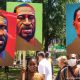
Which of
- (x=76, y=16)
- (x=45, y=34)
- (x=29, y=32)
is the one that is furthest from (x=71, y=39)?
(x=45, y=34)

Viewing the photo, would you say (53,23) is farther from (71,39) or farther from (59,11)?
(71,39)

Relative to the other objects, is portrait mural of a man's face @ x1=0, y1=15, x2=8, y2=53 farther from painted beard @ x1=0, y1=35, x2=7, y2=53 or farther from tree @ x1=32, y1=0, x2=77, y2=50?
tree @ x1=32, y1=0, x2=77, y2=50

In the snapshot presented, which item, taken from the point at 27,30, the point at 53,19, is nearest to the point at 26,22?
the point at 27,30

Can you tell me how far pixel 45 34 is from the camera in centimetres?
3216

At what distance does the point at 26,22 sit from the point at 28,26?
121 millimetres

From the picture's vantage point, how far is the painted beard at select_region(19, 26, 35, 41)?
10.5m

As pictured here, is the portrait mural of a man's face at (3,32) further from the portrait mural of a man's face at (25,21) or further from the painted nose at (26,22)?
the painted nose at (26,22)

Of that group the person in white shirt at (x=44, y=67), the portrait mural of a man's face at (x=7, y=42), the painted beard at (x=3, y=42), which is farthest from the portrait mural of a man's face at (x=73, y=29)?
the painted beard at (x=3, y=42)

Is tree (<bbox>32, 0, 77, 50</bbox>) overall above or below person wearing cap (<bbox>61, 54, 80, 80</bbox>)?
above

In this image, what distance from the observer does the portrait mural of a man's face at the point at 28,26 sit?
34.4ft

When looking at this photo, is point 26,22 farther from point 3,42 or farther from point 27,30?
point 3,42

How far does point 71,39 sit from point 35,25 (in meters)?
1.26

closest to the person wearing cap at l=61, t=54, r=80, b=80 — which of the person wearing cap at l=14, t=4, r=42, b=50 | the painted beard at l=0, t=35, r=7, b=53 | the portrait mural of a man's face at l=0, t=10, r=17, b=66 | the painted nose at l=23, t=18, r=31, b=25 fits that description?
the portrait mural of a man's face at l=0, t=10, r=17, b=66

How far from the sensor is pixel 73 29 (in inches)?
391
